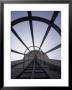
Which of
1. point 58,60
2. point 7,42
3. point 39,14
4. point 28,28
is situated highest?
point 39,14

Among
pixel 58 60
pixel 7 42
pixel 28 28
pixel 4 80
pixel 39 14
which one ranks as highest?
pixel 39 14

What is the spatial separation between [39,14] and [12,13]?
0.21m

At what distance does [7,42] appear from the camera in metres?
1.38

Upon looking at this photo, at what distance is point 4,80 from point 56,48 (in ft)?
1.55

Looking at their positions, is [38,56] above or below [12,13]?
below

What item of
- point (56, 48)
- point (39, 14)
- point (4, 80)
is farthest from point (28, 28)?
point (4, 80)

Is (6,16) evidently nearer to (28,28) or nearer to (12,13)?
(12,13)

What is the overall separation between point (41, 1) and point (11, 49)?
17.4 inches

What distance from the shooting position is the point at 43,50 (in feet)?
4.52

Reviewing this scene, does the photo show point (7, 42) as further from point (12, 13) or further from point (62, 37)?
point (62, 37)

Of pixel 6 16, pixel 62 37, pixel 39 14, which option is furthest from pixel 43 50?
pixel 6 16

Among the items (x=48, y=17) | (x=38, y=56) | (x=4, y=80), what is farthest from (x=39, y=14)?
(x=4, y=80)

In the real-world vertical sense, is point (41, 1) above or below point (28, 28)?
above

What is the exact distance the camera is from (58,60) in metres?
1.37
